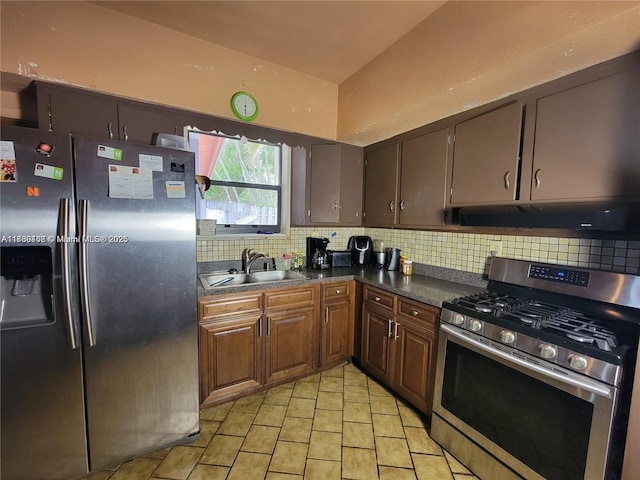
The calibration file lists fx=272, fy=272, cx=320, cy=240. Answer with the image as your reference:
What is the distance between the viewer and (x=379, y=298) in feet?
7.11

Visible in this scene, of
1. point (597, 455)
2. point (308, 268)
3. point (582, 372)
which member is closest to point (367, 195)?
point (308, 268)

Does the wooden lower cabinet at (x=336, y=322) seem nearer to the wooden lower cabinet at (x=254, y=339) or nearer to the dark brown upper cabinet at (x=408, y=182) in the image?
the wooden lower cabinet at (x=254, y=339)

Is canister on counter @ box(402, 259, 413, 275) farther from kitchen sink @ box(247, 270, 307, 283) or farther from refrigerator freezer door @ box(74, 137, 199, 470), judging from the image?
refrigerator freezer door @ box(74, 137, 199, 470)

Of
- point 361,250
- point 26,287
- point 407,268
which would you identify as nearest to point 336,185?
point 361,250

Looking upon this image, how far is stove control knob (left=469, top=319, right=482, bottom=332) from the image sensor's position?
57.1 inches

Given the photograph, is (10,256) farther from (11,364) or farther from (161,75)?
(161,75)

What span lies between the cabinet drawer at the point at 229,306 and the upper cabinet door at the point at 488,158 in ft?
5.33

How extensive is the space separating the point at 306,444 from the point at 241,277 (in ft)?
4.24

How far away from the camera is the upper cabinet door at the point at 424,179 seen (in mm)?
2055

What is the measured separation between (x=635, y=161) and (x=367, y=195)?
6.02 feet

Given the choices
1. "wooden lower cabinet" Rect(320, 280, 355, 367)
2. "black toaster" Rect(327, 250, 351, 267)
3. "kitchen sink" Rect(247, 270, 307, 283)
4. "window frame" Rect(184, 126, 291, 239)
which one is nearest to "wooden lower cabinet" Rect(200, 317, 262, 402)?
"kitchen sink" Rect(247, 270, 307, 283)

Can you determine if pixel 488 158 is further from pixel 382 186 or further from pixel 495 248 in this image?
pixel 382 186

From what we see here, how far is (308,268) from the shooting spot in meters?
2.71

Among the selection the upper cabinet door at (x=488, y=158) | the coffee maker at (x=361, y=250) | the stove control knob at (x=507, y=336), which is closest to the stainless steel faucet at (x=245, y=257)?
the coffee maker at (x=361, y=250)
